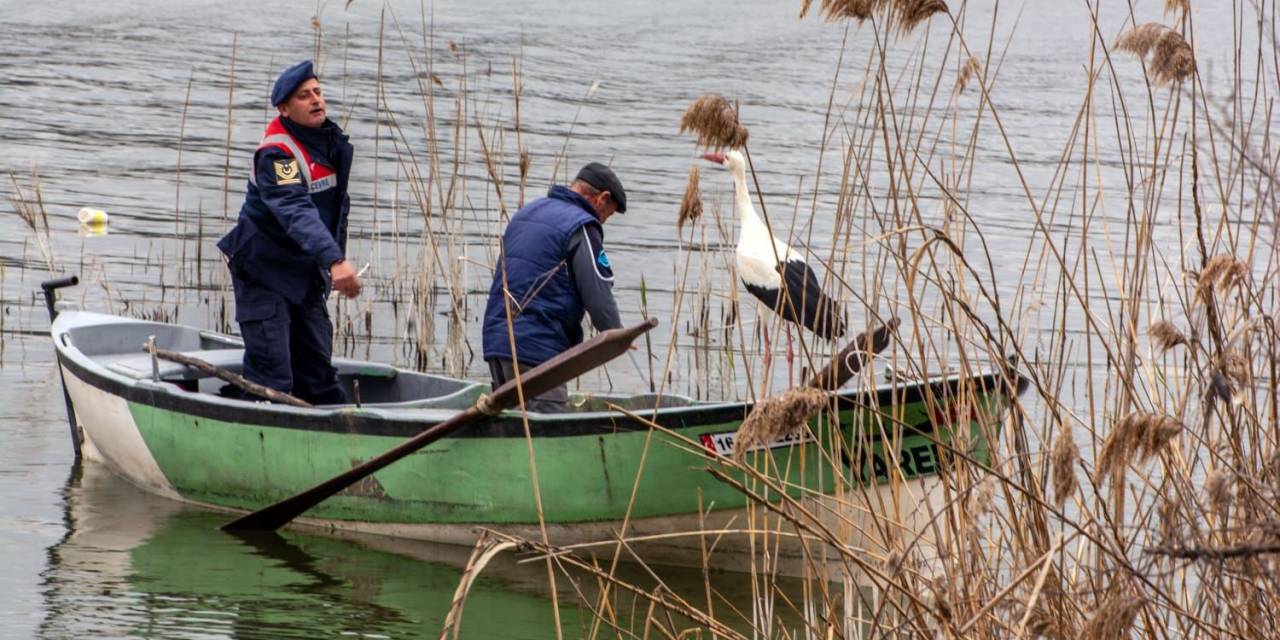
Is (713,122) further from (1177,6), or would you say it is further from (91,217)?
(91,217)

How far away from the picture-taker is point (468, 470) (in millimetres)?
6633

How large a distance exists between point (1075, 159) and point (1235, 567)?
17997 millimetres

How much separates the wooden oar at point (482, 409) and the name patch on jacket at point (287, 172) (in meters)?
1.07

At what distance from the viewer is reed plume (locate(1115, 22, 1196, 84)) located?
3.44m

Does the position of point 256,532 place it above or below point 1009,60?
below

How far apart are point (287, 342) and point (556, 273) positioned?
121cm

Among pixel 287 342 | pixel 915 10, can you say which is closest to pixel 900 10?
pixel 915 10

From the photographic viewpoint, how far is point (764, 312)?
8500 mm

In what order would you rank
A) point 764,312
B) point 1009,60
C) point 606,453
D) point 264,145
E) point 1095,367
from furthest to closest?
point 1009,60 → point 1095,367 → point 764,312 → point 264,145 → point 606,453

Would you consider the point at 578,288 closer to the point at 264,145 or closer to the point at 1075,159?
the point at 264,145

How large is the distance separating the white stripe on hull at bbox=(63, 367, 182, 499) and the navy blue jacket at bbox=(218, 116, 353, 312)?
2.63ft

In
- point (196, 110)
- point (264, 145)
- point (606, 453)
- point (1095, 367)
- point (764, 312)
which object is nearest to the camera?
point (606, 453)

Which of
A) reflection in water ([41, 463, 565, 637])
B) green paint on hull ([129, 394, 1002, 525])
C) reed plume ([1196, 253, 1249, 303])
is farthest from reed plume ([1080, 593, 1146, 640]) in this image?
reflection in water ([41, 463, 565, 637])

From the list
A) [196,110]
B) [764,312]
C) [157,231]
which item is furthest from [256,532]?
[196,110]
